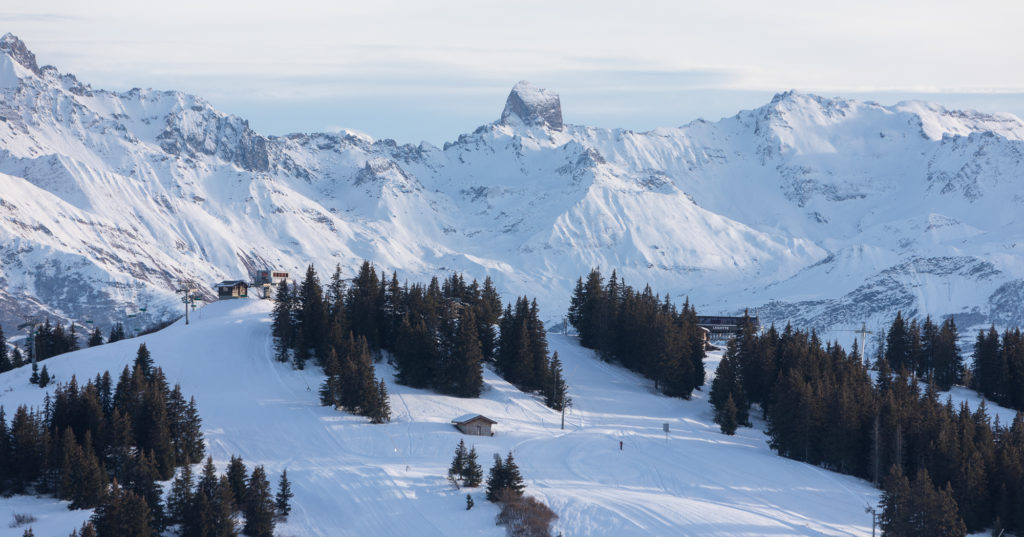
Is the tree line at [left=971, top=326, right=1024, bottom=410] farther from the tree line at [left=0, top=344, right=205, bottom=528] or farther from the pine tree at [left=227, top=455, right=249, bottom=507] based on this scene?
the pine tree at [left=227, top=455, right=249, bottom=507]

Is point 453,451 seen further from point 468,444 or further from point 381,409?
point 381,409

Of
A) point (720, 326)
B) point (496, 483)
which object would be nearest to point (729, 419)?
point (496, 483)

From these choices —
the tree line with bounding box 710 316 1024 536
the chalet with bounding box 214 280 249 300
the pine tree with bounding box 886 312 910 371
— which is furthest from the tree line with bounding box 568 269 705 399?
the chalet with bounding box 214 280 249 300

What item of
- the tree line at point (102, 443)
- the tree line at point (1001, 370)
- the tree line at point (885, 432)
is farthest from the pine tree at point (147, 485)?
the tree line at point (1001, 370)

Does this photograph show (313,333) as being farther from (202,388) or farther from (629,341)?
(629,341)

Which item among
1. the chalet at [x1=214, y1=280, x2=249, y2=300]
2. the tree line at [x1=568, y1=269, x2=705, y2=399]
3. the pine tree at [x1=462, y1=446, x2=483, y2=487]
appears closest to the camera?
the pine tree at [x1=462, y1=446, x2=483, y2=487]

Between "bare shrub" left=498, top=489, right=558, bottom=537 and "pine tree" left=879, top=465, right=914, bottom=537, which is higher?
"pine tree" left=879, top=465, right=914, bottom=537

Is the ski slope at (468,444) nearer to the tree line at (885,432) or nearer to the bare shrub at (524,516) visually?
the bare shrub at (524,516)
